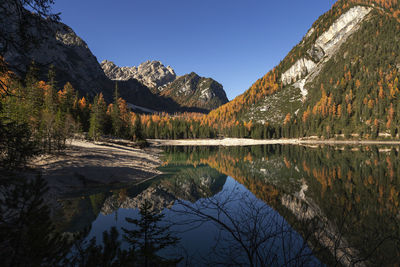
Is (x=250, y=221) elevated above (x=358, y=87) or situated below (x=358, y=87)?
below

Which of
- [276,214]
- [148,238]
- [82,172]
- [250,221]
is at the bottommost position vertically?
[82,172]

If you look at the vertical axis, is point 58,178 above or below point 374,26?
below

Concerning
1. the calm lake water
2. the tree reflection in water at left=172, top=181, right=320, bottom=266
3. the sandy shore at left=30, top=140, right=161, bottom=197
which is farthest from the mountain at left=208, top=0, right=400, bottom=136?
the tree reflection in water at left=172, top=181, right=320, bottom=266

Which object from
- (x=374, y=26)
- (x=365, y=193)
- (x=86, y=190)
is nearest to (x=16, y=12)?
(x=86, y=190)

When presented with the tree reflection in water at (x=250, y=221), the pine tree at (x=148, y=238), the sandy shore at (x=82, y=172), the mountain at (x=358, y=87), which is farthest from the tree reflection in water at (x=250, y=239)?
the mountain at (x=358, y=87)

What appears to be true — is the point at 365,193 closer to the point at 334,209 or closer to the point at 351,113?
the point at 334,209

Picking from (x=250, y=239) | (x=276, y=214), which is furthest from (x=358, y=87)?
(x=250, y=239)

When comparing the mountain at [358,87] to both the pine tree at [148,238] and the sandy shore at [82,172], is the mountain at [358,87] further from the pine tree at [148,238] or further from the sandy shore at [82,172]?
the pine tree at [148,238]

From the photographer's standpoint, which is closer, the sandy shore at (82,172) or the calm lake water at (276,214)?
the calm lake water at (276,214)

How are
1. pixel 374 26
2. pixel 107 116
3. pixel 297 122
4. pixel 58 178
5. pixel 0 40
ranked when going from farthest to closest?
pixel 374 26
pixel 297 122
pixel 107 116
pixel 58 178
pixel 0 40

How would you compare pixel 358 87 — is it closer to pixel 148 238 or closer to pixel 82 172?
pixel 82 172

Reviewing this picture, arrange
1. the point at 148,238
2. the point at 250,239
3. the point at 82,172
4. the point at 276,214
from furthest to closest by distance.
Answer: the point at 82,172
the point at 276,214
the point at 148,238
the point at 250,239

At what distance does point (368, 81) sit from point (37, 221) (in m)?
190

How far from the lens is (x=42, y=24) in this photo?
6641 millimetres
